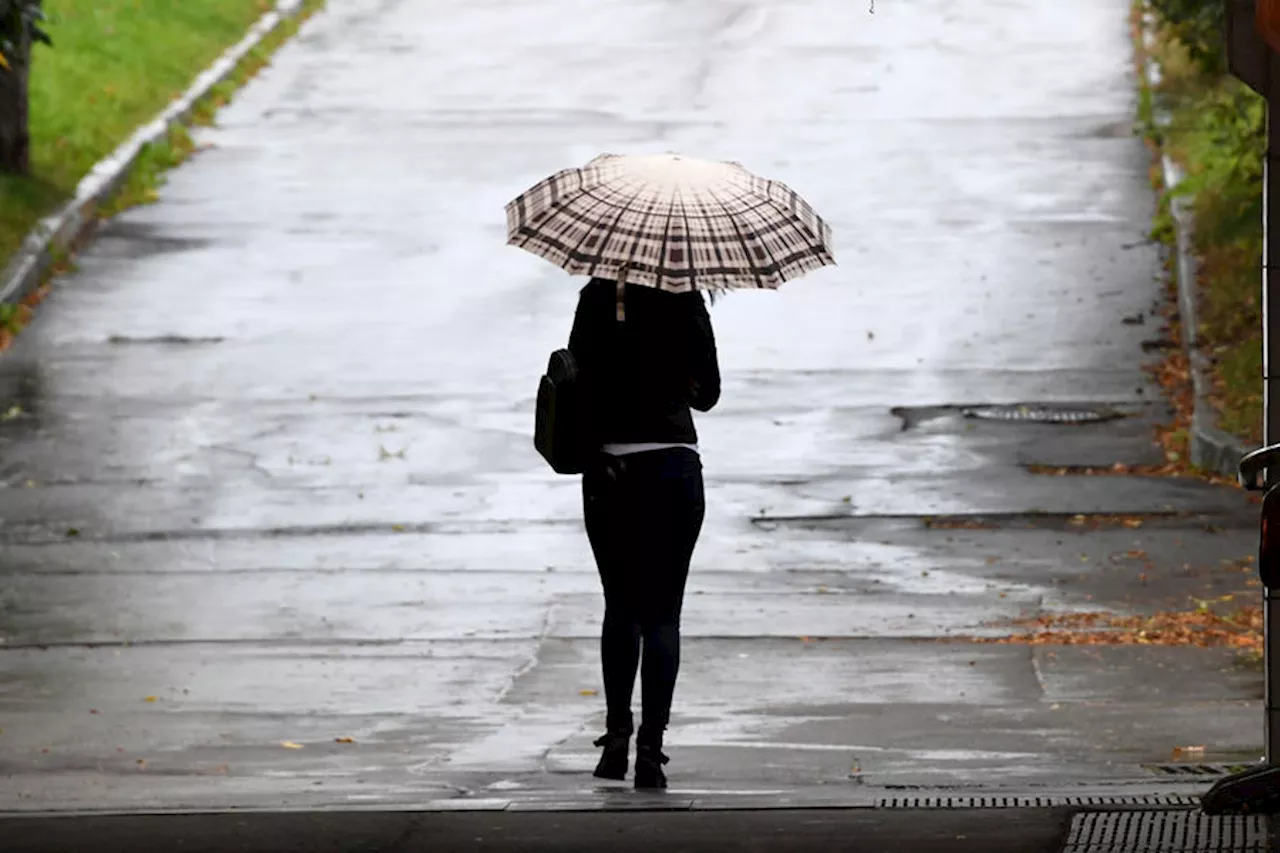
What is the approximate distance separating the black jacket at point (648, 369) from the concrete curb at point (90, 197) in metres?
14.0

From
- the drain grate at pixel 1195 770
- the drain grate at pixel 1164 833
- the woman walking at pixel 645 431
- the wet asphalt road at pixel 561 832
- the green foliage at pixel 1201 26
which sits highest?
the woman walking at pixel 645 431

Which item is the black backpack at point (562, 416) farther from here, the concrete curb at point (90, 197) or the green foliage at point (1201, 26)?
the concrete curb at point (90, 197)

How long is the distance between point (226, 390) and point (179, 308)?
253 centimetres

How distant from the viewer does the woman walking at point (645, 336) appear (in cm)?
748

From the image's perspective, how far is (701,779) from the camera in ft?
27.2

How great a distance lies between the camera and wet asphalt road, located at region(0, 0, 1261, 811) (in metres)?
9.78

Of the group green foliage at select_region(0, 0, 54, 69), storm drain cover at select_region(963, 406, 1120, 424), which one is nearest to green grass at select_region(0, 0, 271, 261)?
green foliage at select_region(0, 0, 54, 69)

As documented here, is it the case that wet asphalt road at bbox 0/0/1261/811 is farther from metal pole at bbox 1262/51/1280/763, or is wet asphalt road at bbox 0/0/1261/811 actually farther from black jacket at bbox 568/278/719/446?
black jacket at bbox 568/278/719/446

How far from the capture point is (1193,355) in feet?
60.4

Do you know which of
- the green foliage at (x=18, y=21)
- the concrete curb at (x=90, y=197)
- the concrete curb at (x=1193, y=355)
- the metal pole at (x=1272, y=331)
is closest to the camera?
the metal pole at (x=1272, y=331)

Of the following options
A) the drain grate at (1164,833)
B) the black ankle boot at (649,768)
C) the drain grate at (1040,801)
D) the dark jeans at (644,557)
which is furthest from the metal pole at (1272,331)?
the black ankle boot at (649,768)

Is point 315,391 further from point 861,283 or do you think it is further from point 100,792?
point 100,792

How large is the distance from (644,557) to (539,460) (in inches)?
357

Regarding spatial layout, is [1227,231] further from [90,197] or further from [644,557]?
[644,557]
